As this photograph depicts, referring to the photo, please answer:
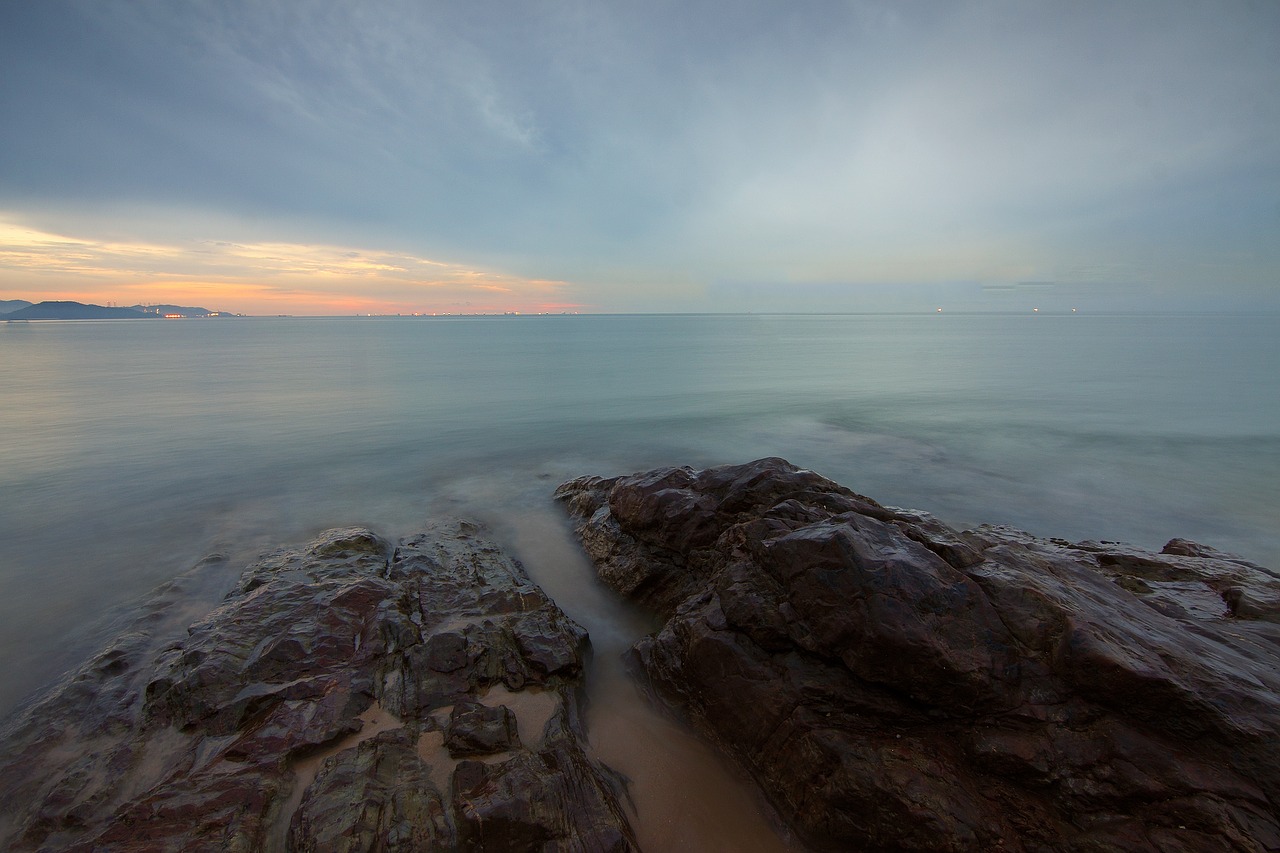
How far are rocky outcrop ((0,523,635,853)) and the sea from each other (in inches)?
28.8

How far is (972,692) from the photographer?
4.25 metres

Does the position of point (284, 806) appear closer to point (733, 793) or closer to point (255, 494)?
point (733, 793)

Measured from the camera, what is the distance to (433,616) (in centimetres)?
653

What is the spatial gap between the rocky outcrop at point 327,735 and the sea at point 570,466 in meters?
0.73

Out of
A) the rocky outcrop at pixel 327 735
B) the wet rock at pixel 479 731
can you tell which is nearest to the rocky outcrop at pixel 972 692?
the rocky outcrop at pixel 327 735

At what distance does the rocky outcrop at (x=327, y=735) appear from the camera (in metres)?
3.95

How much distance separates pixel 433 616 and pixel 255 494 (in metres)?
8.60

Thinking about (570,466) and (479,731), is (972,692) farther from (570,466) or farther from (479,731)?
(570,466)

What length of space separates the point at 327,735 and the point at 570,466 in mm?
10436

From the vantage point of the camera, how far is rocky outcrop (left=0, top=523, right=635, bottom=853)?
3.95m

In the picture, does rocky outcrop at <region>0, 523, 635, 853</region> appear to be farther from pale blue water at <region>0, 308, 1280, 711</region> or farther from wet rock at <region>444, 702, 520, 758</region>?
pale blue water at <region>0, 308, 1280, 711</region>

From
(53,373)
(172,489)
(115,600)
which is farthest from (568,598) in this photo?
(53,373)

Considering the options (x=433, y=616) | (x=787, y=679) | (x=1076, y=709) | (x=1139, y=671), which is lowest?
(x=433, y=616)

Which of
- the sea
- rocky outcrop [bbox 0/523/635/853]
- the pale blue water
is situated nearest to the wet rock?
rocky outcrop [bbox 0/523/635/853]
